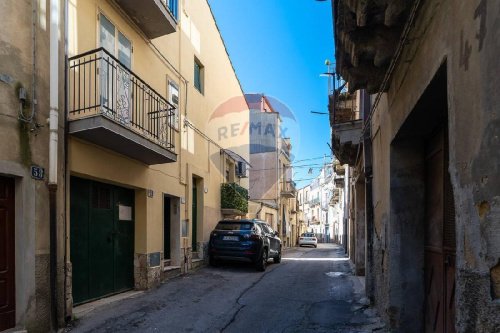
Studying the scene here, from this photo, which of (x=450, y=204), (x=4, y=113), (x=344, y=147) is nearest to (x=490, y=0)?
(x=450, y=204)

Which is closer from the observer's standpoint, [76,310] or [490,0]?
[490,0]

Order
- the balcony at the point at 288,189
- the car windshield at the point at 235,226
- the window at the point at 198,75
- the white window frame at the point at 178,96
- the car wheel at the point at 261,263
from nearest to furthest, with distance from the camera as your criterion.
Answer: the white window frame at the point at 178,96 → the car wheel at the point at 261,263 → the car windshield at the point at 235,226 → the window at the point at 198,75 → the balcony at the point at 288,189

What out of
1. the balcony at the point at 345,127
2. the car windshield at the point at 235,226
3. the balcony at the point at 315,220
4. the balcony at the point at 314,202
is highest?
the balcony at the point at 345,127

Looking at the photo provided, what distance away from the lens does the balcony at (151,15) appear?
893 centimetres

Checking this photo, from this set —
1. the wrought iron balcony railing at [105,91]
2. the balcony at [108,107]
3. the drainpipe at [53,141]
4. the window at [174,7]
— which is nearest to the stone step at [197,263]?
the balcony at [108,107]

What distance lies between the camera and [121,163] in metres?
8.66

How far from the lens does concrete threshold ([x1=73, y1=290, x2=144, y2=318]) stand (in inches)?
278

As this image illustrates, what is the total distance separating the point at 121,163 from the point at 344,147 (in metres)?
6.29

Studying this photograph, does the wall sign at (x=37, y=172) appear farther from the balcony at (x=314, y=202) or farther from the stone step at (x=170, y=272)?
the balcony at (x=314, y=202)

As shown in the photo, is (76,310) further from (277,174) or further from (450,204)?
(277,174)

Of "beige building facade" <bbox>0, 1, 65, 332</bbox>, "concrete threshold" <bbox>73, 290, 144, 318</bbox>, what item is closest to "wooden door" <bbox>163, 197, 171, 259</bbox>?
"concrete threshold" <bbox>73, 290, 144, 318</bbox>

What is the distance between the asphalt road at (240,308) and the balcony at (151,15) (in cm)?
593

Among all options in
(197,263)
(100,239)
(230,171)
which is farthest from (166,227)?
(230,171)

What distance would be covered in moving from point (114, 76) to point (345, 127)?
19.4 feet
